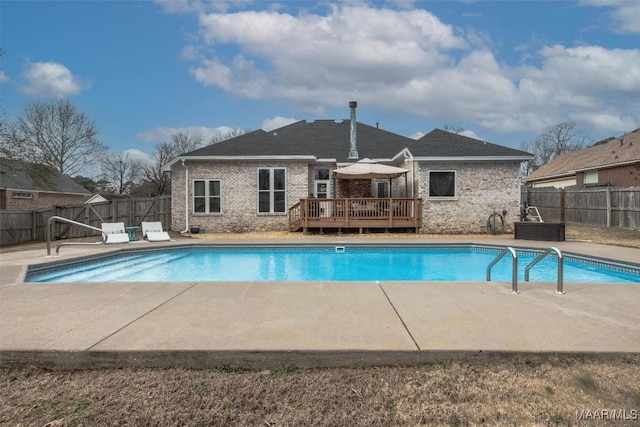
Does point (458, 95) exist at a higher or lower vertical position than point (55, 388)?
higher

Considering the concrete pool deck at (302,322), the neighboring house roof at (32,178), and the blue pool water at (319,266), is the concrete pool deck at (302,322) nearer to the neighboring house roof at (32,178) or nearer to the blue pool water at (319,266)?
the blue pool water at (319,266)

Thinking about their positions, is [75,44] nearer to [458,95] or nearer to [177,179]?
[177,179]

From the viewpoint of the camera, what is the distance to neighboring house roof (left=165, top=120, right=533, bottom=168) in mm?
15148

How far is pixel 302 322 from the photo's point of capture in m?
4.00

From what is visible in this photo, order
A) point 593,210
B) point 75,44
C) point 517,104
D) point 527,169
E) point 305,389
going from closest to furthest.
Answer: point 305,389 → point 75,44 → point 593,210 → point 517,104 → point 527,169

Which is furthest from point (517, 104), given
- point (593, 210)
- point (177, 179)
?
point (177, 179)

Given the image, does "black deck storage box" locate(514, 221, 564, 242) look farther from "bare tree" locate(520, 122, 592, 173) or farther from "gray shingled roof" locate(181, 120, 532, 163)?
"bare tree" locate(520, 122, 592, 173)

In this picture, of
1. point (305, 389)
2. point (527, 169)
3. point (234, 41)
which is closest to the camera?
point (305, 389)

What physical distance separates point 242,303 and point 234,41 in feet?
42.6

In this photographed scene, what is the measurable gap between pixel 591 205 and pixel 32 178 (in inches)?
1057

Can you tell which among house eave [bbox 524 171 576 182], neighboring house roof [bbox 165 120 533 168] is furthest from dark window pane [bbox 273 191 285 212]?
house eave [bbox 524 171 576 182]

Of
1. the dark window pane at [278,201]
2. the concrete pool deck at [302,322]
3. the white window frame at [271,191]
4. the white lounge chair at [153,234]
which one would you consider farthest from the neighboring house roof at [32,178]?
the concrete pool deck at [302,322]

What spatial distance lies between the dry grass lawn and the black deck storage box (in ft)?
35.5

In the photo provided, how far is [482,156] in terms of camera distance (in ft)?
48.8
